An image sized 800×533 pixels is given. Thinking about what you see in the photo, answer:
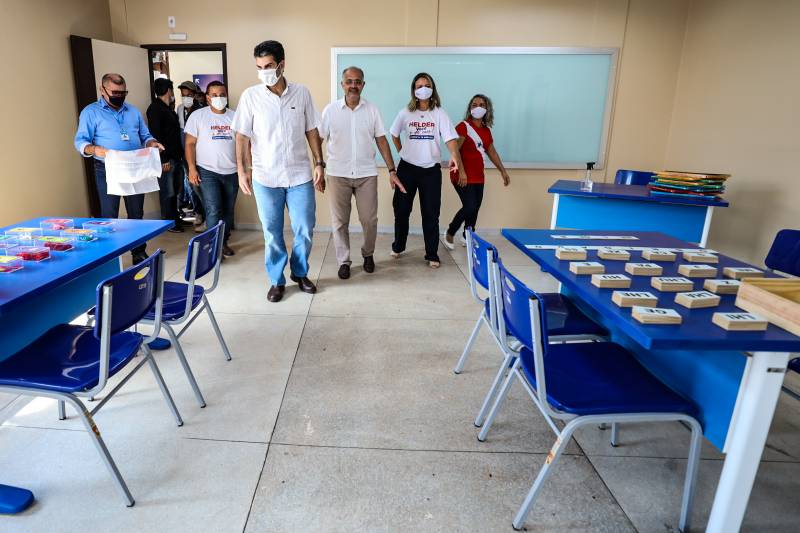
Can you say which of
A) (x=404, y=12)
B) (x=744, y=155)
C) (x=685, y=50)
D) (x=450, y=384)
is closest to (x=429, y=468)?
(x=450, y=384)

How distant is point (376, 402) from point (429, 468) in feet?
1.65

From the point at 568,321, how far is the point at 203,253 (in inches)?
65.3

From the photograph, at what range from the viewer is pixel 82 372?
1593 mm

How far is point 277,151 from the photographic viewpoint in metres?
3.31

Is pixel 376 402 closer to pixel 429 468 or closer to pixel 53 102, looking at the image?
pixel 429 468

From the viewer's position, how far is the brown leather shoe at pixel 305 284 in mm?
3670

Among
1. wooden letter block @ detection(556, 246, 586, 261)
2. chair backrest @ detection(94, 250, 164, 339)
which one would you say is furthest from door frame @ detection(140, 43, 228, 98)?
wooden letter block @ detection(556, 246, 586, 261)

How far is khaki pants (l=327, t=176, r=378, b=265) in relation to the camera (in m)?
3.96

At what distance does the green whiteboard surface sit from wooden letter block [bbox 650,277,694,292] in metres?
4.22

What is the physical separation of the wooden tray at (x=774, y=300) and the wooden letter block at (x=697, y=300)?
0.21ft

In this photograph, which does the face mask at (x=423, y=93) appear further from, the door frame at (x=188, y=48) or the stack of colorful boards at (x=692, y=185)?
the door frame at (x=188, y=48)

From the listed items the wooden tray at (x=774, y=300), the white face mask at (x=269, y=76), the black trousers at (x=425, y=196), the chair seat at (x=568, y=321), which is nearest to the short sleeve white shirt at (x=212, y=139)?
the white face mask at (x=269, y=76)

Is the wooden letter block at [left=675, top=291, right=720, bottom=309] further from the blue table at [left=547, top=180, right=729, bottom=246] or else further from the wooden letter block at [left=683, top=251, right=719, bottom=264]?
the blue table at [left=547, top=180, right=729, bottom=246]

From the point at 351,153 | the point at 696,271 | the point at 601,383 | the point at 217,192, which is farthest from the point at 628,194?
the point at 217,192
